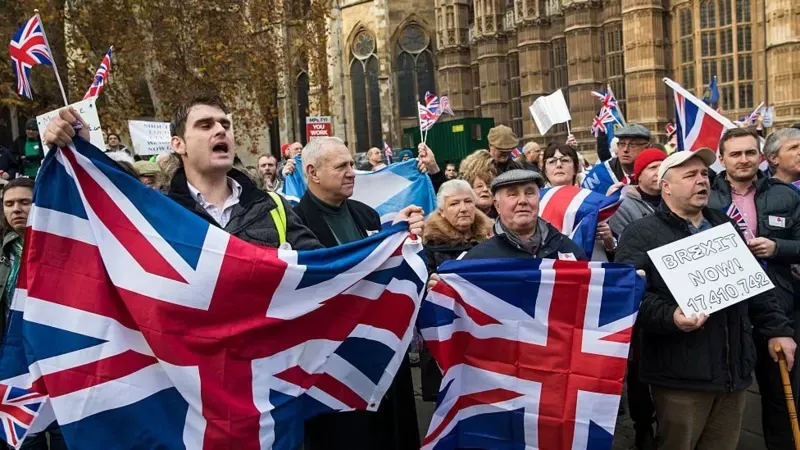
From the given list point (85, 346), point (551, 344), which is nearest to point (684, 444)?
point (551, 344)

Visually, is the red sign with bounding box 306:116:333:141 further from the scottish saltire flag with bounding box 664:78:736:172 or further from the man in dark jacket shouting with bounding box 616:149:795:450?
the man in dark jacket shouting with bounding box 616:149:795:450

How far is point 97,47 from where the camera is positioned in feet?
68.2

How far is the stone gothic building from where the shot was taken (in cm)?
2127

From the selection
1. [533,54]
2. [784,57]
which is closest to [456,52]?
[533,54]

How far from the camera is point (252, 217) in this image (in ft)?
11.9

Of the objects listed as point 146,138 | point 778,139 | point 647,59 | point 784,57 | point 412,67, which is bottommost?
point 778,139

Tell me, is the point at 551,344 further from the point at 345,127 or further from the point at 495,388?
the point at 345,127

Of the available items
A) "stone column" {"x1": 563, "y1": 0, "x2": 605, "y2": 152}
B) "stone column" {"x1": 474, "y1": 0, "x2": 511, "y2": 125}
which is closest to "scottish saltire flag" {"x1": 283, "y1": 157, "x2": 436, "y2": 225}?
"stone column" {"x1": 563, "y1": 0, "x2": 605, "y2": 152}

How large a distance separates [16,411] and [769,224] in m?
4.32

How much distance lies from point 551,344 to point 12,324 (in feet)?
8.34

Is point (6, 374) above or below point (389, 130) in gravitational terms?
below

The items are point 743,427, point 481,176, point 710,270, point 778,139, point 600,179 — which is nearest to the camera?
point 710,270

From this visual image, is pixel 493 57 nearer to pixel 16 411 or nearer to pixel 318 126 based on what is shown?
pixel 318 126

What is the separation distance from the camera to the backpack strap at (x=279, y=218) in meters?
3.65
